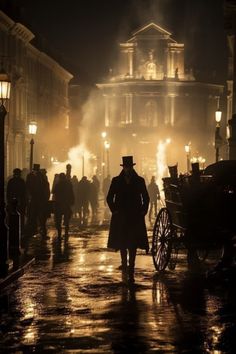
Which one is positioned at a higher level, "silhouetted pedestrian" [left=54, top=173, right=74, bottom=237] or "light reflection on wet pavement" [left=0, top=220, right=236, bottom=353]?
"silhouetted pedestrian" [left=54, top=173, right=74, bottom=237]

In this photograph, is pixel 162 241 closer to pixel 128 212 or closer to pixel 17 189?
pixel 128 212

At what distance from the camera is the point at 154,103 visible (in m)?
94.4

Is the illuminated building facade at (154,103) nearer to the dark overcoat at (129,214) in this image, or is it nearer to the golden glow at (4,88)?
the golden glow at (4,88)

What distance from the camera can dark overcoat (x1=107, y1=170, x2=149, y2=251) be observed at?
1430 cm

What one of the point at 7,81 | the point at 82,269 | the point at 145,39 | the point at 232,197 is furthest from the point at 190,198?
the point at 145,39

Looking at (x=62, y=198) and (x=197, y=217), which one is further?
(x=62, y=198)

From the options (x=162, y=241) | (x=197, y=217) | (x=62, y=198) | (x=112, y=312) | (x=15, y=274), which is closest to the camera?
(x=112, y=312)

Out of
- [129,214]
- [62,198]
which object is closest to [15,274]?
[129,214]

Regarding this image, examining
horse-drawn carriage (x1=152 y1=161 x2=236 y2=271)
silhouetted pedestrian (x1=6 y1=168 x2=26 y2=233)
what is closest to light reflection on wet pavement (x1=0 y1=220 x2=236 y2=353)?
horse-drawn carriage (x1=152 y1=161 x2=236 y2=271)

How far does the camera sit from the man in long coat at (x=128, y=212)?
46.9ft

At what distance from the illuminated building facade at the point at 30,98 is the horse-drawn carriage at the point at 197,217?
3361 cm

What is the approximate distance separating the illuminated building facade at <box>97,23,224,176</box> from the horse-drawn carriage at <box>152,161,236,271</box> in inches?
3047

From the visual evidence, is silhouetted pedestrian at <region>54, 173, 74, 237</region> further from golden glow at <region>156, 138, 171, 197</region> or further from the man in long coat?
golden glow at <region>156, 138, 171, 197</region>

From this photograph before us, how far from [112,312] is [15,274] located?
3.78 metres
